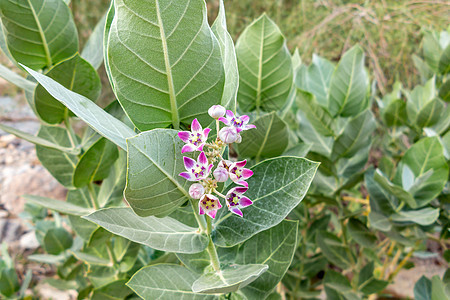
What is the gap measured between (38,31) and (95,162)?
0.20 meters

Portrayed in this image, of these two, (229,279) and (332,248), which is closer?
(229,279)

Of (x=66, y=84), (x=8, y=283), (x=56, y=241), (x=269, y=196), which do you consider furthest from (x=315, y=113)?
(x=8, y=283)

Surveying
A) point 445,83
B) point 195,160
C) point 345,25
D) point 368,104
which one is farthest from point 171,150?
point 345,25

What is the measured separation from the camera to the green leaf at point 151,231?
0.36 meters

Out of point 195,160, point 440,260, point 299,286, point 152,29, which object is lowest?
point 440,260

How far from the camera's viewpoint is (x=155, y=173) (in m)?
0.31

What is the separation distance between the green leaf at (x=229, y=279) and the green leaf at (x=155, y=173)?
0.08 metres

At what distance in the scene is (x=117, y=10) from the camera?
1.01 ft

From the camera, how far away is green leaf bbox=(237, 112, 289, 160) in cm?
53

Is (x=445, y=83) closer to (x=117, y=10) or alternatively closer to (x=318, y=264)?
(x=318, y=264)

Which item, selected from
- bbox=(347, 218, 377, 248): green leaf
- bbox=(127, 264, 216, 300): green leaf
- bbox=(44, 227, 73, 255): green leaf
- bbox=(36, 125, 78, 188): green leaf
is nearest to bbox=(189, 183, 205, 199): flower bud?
bbox=(127, 264, 216, 300): green leaf

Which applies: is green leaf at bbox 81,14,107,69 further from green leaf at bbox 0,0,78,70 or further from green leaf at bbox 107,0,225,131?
green leaf at bbox 107,0,225,131

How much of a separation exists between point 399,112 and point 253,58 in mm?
480

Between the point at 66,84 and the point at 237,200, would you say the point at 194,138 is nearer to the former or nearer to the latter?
the point at 237,200
